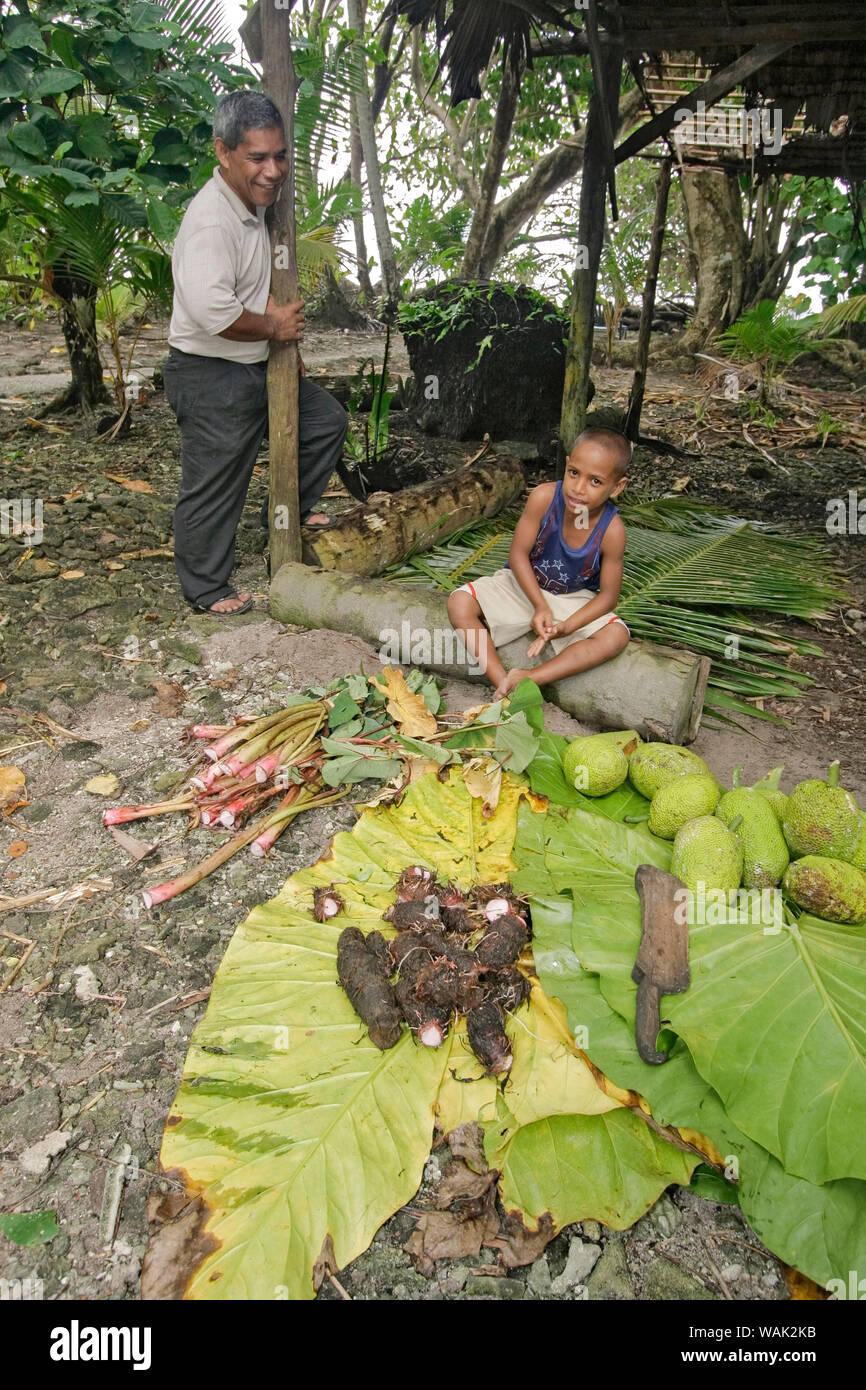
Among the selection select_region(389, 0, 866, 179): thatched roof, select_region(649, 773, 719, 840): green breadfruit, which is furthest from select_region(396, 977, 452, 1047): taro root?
select_region(389, 0, 866, 179): thatched roof

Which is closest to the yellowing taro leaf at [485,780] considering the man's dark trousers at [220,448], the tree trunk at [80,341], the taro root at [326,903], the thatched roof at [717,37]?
the taro root at [326,903]

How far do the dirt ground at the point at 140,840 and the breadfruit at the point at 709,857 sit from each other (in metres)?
0.72

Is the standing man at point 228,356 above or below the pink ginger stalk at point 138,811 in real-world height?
above

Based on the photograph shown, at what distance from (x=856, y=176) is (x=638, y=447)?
272 centimetres

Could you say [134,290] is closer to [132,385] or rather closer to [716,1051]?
[132,385]

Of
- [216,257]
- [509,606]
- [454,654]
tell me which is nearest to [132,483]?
[216,257]

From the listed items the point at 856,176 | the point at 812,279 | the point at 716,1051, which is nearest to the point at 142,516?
the point at 716,1051

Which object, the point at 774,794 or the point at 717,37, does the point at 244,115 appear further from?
the point at 774,794

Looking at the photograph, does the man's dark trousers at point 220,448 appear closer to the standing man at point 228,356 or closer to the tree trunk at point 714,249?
the standing man at point 228,356

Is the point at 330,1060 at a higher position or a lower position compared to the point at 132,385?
lower

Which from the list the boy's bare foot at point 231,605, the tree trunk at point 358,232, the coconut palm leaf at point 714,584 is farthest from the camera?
the tree trunk at point 358,232

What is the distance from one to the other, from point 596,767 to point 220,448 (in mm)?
2380

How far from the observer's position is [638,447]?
24.5 feet

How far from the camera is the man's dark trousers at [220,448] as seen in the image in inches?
151
